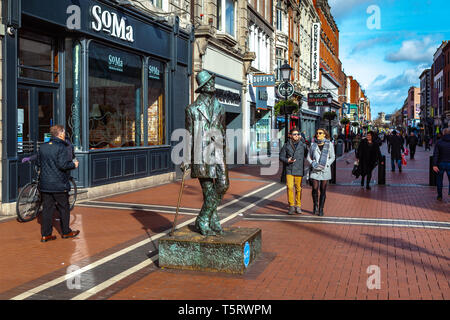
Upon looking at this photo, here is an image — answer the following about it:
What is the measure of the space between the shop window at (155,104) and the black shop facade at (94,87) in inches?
1.3

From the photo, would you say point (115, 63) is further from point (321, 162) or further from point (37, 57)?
point (321, 162)

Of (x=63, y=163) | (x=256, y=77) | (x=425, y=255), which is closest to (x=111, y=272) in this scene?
(x=63, y=163)

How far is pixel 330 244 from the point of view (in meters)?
7.05

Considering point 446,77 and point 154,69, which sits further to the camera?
point 446,77

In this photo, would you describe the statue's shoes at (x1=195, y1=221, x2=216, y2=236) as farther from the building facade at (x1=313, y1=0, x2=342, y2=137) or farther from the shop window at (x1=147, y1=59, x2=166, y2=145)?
the building facade at (x1=313, y1=0, x2=342, y2=137)

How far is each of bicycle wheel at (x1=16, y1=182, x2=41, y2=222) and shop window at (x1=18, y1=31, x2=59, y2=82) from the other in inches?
107

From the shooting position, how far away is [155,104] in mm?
15672

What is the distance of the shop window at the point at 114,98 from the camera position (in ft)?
40.9

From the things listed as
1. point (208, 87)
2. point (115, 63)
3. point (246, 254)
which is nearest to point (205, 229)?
point (246, 254)

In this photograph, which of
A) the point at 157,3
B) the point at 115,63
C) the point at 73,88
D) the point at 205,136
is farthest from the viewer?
the point at 157,3

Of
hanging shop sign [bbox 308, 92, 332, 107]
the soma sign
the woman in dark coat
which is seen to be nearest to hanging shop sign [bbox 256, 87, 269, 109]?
hanging shop sign [bbox 308, 92, 332, 107]

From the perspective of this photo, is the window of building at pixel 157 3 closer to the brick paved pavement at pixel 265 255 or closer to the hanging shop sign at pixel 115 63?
the hanging shop sign at pixel 115 63

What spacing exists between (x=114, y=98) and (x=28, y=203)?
5.38 m

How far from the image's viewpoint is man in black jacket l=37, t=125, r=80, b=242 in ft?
23.3
